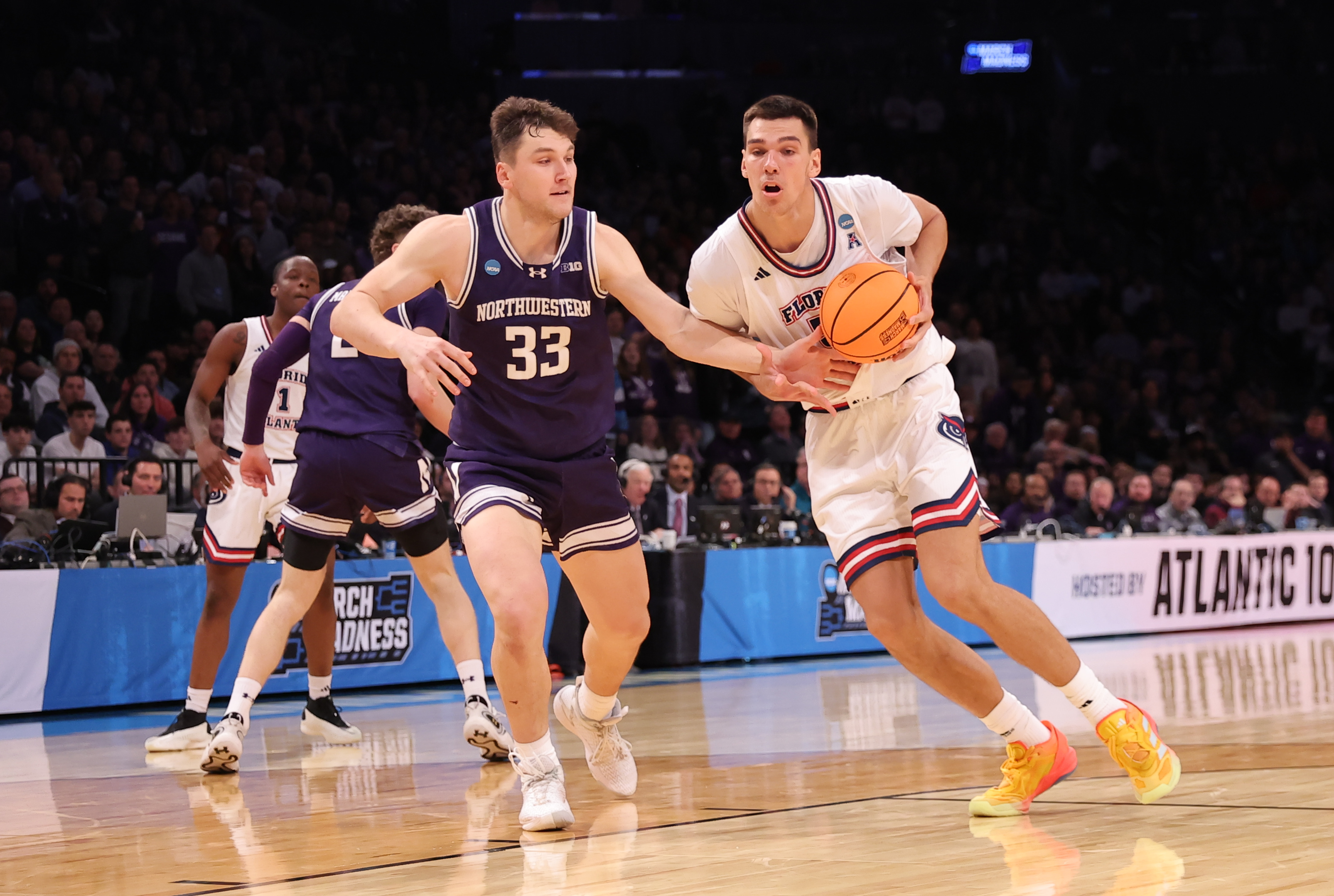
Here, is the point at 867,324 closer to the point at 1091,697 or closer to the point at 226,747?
the point at 1091,697

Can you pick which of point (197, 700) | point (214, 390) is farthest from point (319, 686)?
point (214, 390)

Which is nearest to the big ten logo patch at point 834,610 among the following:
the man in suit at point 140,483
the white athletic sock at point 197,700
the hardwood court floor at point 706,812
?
the hardwood court floor at point 706,812

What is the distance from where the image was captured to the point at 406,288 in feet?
15.8

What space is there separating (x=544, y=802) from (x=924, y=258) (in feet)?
7.50

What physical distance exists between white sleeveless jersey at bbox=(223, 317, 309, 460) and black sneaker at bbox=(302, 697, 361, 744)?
4.05ft

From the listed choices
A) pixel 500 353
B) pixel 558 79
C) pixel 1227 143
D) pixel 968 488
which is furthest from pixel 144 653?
pixel 1227 143

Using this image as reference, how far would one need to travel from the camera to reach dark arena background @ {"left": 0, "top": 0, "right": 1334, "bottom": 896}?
4.74m

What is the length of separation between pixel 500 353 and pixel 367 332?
524mm

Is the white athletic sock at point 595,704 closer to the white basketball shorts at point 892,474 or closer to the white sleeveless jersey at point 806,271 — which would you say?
the white basketball shorts at point 892,474

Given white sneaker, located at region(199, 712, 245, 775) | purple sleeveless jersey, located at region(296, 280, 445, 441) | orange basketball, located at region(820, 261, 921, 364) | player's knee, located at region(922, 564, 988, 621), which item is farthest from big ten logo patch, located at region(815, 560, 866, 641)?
orange basketball, located at region(820, 261, 921, 364)

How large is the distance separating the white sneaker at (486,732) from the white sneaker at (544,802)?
4.91ft

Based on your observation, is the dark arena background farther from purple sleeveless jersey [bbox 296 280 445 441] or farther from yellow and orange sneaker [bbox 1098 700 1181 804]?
purple sleeveless jersey [bbox 296 280 445 441]

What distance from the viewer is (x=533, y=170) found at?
486 cm

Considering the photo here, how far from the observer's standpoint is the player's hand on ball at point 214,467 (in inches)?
266
